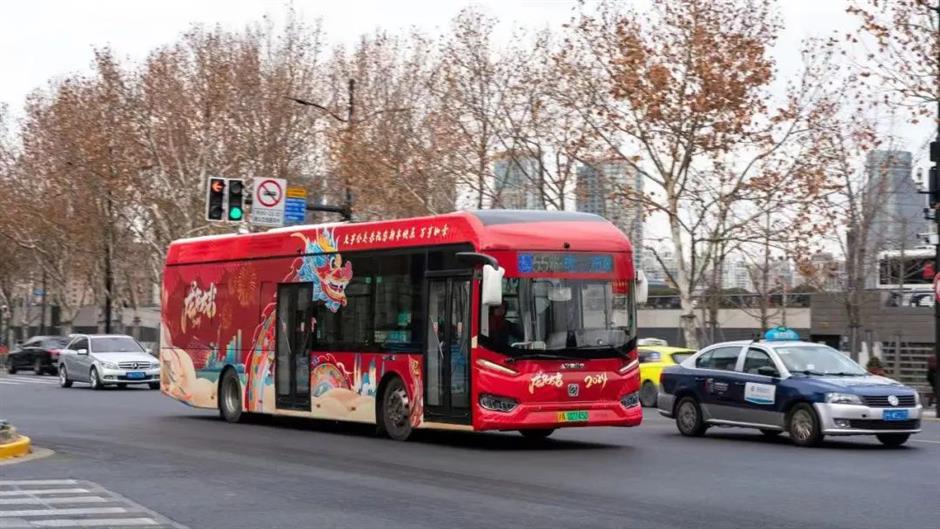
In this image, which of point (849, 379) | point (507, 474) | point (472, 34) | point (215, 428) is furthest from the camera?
point (472, 34)

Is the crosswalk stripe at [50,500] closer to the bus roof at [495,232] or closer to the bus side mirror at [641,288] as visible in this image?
the bus roof at [495,232]

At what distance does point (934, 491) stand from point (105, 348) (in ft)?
104

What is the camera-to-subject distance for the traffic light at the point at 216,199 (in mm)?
34281

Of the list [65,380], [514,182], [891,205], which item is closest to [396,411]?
[65,380]

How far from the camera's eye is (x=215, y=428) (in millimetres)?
24297

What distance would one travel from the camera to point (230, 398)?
2594 centimetres

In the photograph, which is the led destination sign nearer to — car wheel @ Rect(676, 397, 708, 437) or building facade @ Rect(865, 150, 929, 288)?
car wheel @ Rect(676, 397, 708, 437)

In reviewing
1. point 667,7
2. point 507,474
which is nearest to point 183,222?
point 667,7

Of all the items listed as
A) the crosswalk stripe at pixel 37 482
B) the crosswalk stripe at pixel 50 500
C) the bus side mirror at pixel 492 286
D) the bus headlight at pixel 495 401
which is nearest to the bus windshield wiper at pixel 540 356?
the bus headlight at pixel 495 401

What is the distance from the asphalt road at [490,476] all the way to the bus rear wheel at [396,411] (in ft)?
1.00

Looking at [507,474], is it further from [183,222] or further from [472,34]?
[183,222]

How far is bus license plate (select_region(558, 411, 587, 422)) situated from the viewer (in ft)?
63.0

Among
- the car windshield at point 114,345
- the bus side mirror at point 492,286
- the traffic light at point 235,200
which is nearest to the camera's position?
the bus side mirror at point 492,286

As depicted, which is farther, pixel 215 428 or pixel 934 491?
pixel 215 428
